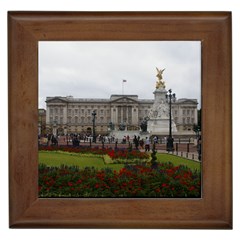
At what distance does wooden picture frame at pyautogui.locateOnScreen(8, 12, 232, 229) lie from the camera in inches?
199

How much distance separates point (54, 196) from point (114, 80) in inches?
71.1

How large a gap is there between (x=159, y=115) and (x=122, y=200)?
135 centimetres

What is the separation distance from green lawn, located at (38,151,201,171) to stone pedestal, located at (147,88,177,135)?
0.36m

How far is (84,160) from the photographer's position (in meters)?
5.43

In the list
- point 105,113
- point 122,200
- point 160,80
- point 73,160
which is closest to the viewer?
point 122,200

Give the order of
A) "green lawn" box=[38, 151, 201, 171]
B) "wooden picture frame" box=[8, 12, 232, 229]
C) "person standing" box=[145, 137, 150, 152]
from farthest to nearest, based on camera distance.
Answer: "person standing" box=[145, 137, 150, 152], "green lawn" box=[38, 151, 201, 171], "wooden picture frame" box=[8, 12, 232, 229]

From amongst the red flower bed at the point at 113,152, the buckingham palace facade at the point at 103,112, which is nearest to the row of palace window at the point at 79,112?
the buckingham palace facade at the point at 103,112

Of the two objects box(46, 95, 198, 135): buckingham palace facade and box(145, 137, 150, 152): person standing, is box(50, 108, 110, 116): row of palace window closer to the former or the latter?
box(46, 95, 198, 135): buckingham palace facade

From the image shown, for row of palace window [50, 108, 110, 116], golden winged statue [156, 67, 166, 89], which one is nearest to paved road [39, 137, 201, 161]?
row of palace window [50, 108, 110, 116]

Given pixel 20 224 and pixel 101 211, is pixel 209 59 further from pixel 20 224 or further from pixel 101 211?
pixel 20 224

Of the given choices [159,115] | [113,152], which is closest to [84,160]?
[113,152]

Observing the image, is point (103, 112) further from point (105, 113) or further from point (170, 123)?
point (170, 123)

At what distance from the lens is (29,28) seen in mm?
5098

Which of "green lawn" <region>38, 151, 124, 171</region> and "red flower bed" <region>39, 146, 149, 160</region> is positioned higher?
"red flower bed" <region>39, 146, 149, 160</region>
